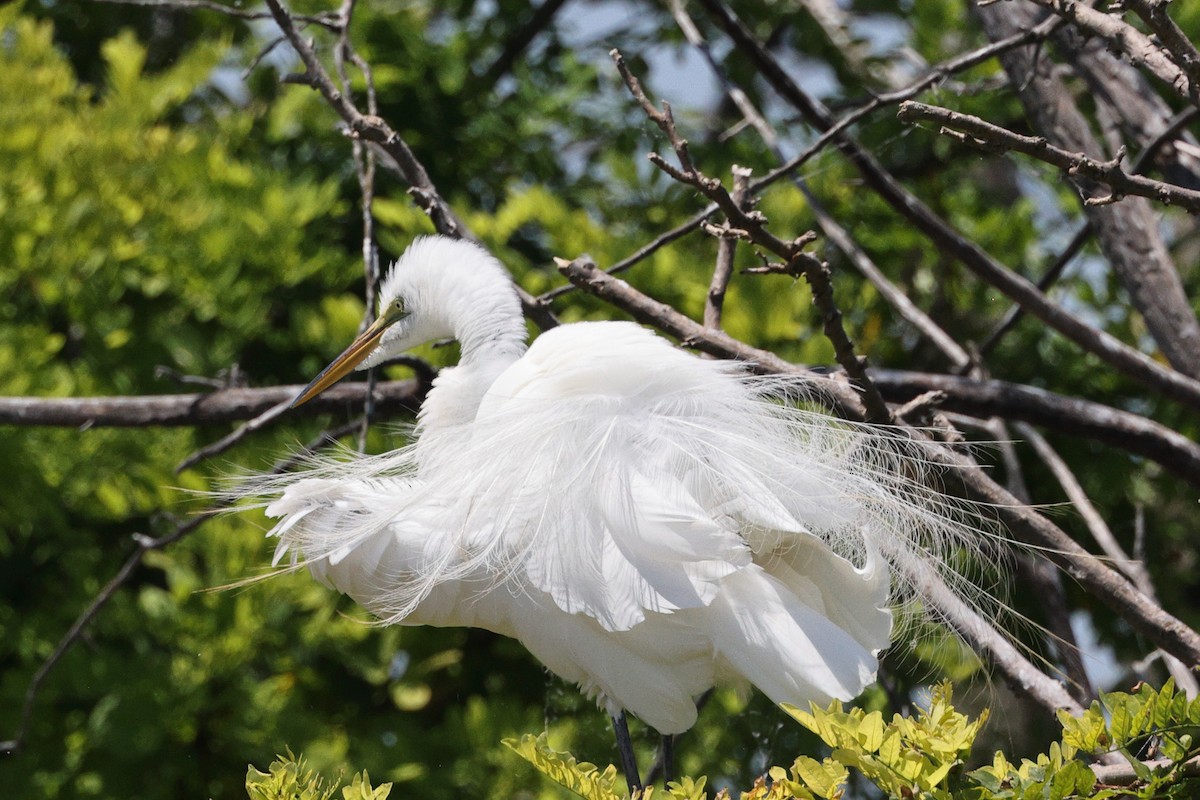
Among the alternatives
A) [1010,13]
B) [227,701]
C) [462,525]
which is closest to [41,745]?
[227,701]

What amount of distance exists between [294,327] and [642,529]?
2.00m

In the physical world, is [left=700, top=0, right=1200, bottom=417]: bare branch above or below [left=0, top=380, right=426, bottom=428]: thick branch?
above

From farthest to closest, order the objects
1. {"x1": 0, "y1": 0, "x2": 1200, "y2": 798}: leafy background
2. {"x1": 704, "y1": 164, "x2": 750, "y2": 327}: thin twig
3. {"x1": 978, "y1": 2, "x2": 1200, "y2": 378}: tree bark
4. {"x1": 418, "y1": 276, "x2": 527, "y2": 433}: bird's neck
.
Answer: {"x1": 0, "y1": 0, "x2": 1200, "y2": 798}: leafy background < {"x1": 978, "y1": 2, "x2": 1200, "y2": 378}: tree bark < {"x1": 704, "y1": 164, "x2": 750, "y2": 327}: thin twig < {"x1": 418, "y1": 276, "x2": 527, "y2": 433}: bird's neck

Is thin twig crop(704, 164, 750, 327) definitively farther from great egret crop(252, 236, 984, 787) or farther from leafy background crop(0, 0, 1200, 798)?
leafy background crop(0, 0, 1200, 798)

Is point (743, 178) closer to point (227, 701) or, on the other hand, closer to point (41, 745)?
point (227, 701)

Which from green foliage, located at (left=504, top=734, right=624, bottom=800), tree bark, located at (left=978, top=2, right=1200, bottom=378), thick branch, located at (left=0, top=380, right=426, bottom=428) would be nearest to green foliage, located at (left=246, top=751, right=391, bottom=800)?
green foliage, located at (left=504, top=734, right=624, bottom=800)

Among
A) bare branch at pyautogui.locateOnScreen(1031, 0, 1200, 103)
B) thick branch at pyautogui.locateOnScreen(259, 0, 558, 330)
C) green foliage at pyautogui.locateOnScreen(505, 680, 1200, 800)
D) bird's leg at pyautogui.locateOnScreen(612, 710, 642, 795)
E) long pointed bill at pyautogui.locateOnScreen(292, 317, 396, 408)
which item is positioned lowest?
bird's leg at pyautogui.locateOnScreen(612, 710, 642, 795)

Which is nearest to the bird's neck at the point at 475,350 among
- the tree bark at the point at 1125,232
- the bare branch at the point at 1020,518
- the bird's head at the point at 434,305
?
the bird's head at the point at 434,305

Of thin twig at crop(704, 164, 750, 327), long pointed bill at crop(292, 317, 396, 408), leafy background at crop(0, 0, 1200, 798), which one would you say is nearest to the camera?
thin twig at crop(704, 164, 750, 327)

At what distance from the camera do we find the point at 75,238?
3.38m

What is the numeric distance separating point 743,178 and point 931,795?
119cm

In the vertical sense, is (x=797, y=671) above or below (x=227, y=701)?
above

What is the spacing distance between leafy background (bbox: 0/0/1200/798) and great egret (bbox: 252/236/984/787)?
3.25ft

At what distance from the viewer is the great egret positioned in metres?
1.71
